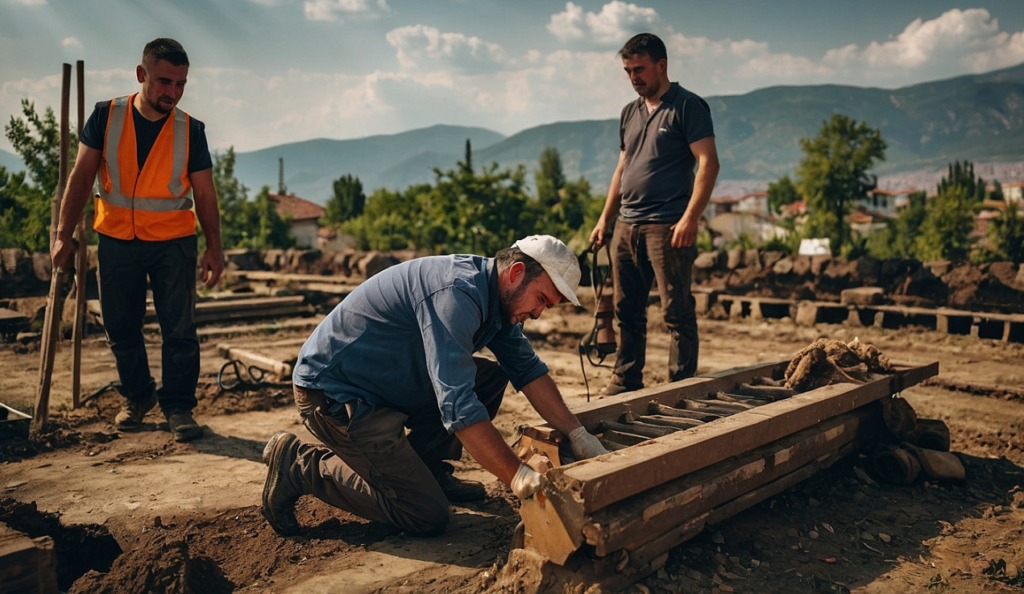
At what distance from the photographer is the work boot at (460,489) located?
132 inches

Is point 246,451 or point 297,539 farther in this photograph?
point 246,451

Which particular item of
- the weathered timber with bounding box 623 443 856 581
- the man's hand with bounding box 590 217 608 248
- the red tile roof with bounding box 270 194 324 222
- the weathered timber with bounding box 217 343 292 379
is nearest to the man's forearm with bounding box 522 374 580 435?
the weathered timber with bounding box 623 443 856 581

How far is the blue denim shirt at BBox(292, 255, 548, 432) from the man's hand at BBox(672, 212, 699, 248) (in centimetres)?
165

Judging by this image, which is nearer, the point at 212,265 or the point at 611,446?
the point at 611,446

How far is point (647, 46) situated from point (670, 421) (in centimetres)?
229

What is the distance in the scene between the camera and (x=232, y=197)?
1384 inches

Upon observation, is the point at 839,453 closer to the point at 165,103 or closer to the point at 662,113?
the point at 662,113

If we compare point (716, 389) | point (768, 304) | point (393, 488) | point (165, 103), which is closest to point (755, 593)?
point (393, 488)

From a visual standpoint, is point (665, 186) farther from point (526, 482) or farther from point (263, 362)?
point (263, 362)

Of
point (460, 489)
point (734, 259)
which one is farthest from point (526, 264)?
point (734, 259)

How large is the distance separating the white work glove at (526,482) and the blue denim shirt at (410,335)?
1.02ft

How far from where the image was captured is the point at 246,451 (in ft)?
13.3

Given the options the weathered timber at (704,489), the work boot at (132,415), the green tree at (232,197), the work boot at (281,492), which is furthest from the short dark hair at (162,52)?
the green tree at (232,197)

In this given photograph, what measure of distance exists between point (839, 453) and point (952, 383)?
252cm
